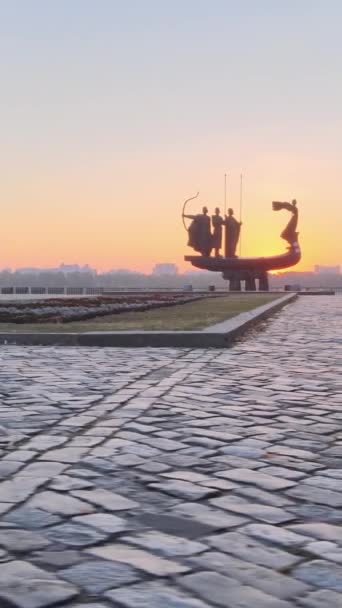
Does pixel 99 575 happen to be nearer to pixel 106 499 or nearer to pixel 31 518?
pixel 31 518

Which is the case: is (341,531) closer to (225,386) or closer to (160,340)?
→ (225,386)

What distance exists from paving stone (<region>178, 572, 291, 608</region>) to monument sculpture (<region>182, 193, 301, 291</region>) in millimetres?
40052

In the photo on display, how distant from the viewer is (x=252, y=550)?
255cm

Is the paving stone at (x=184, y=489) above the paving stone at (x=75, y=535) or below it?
above

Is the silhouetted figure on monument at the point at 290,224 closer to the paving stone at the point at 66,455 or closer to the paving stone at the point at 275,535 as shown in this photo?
the paving stone at the point at 66,455

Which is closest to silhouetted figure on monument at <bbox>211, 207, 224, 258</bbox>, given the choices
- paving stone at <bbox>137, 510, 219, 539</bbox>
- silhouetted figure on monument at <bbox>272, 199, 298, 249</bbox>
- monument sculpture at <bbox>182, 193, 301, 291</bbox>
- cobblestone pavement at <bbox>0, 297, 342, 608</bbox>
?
monument sculpture at <bbox>182, 193, 301, 291</bbox>

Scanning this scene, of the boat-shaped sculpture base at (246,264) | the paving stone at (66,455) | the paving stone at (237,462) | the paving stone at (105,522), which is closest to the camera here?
the paving stone at (105,522)

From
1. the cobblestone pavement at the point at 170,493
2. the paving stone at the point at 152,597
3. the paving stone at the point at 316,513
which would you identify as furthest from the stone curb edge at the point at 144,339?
the paving stone at the point at 152,597

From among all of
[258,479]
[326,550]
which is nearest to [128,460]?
[258,479]

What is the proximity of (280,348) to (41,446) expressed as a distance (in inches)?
248

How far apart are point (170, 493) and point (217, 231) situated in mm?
40335

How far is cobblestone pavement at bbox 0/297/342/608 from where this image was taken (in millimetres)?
2266

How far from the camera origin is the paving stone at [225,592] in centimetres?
213

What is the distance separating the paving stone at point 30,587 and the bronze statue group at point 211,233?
131ft
